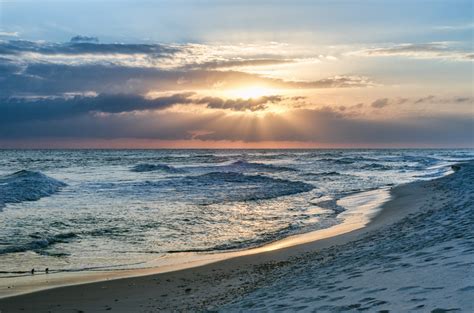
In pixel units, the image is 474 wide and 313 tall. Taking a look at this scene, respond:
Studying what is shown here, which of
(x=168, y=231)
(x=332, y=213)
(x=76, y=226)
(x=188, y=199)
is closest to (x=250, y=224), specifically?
(x=168, y=231)

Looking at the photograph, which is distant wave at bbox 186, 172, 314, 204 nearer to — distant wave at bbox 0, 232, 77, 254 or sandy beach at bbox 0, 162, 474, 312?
distant wave at bbox 0, 232, 77, 254

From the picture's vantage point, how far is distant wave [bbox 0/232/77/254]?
12552 millimetres

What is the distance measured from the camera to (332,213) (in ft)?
65.2

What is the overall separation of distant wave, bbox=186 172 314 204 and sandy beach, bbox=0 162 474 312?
44.5 ft

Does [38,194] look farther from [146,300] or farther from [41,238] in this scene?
[146,300]

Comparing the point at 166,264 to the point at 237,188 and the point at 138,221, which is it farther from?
the point at 237,188

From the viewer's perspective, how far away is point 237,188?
32781mm

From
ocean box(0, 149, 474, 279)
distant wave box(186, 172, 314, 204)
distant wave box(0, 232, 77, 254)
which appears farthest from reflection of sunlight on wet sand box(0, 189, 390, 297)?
distant wave box(186, 172, 314, 204)

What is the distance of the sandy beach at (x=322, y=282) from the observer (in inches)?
239

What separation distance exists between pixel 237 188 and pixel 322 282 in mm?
25162

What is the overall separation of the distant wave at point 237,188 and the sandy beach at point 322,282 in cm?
→ 1356

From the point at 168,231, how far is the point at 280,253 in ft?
15.6

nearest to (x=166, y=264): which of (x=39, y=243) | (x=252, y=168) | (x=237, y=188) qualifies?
(x=39, y=243)

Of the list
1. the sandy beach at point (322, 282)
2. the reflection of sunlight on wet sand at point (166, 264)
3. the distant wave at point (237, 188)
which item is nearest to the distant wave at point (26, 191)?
the distant wave at point (237, 188)
